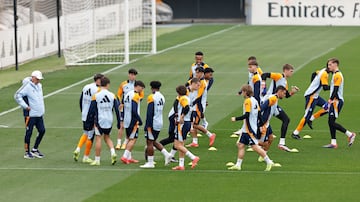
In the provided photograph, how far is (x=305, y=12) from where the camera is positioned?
198 feet

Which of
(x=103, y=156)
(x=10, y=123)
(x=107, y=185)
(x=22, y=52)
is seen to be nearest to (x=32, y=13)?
(x=22, y=52)

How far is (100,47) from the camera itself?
4819 cm

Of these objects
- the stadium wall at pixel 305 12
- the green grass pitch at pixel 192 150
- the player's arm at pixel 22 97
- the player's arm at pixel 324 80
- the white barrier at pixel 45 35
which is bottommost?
the green grass pitch at pixel 192 150

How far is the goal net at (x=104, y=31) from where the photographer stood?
4558cm

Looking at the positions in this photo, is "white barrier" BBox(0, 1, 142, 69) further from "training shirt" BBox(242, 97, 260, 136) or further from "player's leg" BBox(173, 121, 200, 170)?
"training shirt" BBox(242, 97, 260, 136)

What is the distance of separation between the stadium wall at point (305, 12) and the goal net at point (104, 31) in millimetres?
9134

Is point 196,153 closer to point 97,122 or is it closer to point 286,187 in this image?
point 97,122

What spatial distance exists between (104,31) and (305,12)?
14479 millimetres

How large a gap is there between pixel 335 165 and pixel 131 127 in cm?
446

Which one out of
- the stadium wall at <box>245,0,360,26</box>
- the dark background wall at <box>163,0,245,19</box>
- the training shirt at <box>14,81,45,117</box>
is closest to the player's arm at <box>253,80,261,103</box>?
the training shirt at <box>14,81,45,117</box>

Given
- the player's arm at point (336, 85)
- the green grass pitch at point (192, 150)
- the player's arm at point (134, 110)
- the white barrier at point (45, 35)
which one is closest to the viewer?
the green grass pitch at point (192, 150)

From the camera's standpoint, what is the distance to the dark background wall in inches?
2749

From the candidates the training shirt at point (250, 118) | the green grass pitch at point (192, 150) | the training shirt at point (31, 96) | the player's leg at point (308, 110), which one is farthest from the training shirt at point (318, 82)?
the training shirt at point (31, 96)

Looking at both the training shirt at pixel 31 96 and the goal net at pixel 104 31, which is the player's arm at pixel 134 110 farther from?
the goal net at pixel 104 31
